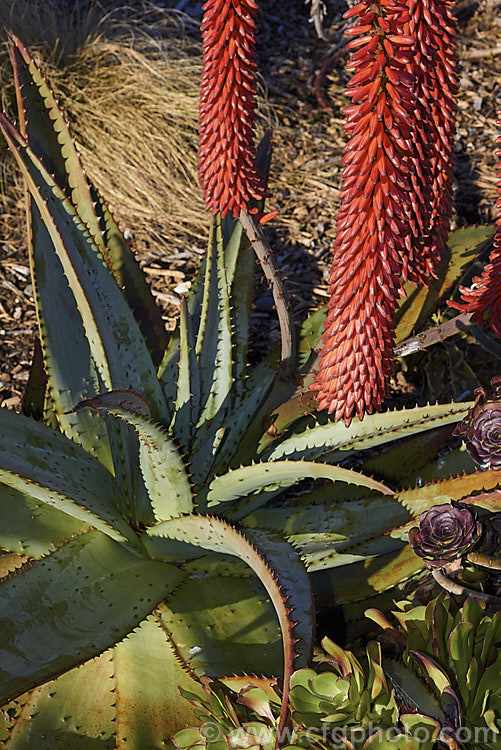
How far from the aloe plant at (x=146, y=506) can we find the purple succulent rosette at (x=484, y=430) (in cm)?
5

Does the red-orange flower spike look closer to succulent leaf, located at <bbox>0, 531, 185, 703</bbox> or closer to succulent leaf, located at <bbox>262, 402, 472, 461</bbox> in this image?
succulent leaf, located at <bbox>262, 402, 472, 461</bbox>

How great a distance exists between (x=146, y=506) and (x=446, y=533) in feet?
2.44

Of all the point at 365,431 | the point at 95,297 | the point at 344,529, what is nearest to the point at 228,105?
the point at 95,297

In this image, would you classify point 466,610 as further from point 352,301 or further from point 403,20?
point 403,20

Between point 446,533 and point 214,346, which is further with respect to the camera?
point 214,346

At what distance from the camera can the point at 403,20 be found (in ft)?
4.11

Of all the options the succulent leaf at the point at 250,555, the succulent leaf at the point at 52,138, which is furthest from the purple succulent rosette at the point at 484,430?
the succulent leaf at the point at 52,138

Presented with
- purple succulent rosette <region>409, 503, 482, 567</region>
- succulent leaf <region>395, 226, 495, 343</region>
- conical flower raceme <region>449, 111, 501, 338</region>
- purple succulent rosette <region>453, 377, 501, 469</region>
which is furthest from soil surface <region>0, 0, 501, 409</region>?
purple succulent rosette <region>409, 503, 482, 567</region>

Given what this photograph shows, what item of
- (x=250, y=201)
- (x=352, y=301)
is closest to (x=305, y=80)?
(x=250, y=201)

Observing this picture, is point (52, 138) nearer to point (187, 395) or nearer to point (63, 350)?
point (63, 350)

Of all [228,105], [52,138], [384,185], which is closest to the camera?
[384,185]

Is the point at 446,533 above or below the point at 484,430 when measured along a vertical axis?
below

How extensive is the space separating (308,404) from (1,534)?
798mm

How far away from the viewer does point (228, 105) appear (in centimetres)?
176
